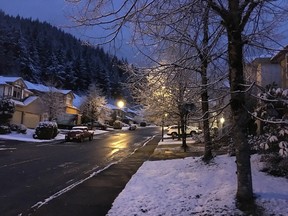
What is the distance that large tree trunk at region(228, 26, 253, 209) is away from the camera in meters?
8.18

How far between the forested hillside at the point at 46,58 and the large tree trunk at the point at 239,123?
305 feet

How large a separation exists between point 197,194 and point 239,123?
7.64ft

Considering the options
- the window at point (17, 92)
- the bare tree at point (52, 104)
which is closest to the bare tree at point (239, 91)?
the window at point (17, 92)

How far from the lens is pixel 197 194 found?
31.6 ft

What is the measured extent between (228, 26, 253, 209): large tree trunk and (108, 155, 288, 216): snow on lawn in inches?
11.9

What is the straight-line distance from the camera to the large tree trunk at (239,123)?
8180mm

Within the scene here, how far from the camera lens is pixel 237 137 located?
827cm

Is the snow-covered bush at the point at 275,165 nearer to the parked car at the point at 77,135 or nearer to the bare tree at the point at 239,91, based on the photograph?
the bare tree at the point at 239,91

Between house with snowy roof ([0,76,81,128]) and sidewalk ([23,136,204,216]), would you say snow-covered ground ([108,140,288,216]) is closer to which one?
sidewalk ([23,136,204,216])

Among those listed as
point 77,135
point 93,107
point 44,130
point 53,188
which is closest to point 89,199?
point 53,188

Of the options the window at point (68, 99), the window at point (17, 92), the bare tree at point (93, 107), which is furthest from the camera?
the window at point (68, 99)

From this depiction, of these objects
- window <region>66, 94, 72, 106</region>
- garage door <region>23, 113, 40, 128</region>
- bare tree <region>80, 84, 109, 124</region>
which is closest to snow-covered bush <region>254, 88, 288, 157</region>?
garage door <region>23, 113, 40, 128</region>

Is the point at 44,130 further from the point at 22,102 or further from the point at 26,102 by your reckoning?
the point at 26,102

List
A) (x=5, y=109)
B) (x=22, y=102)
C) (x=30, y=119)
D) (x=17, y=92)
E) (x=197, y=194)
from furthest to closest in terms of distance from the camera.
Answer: (x=17, y=92), (x=30, y=119), (x=22, y=102), (x=5, y=109), (x=197, y=194)
